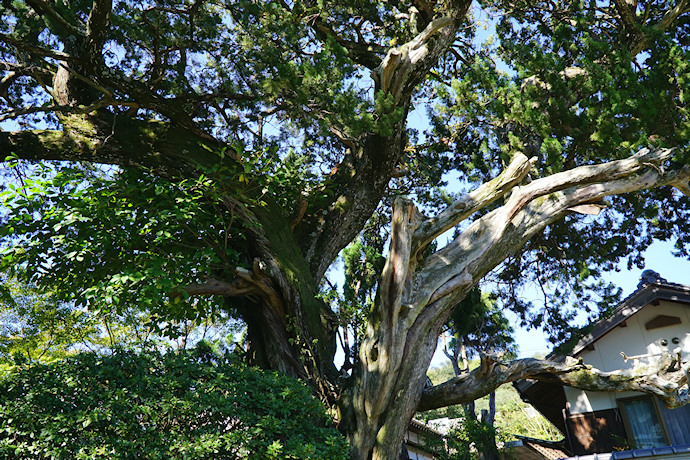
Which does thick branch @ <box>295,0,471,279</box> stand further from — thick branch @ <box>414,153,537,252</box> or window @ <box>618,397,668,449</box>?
window @ <box>618,397,668,449</box>

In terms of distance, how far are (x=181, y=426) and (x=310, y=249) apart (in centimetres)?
381

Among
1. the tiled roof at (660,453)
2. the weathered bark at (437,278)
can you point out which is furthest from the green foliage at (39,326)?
the tiled roof at (660,453)

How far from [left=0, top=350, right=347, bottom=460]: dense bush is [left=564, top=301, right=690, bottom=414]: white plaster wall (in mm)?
5946

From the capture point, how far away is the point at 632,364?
30.9ft

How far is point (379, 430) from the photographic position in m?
6.14

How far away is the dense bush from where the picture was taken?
434 centimetres

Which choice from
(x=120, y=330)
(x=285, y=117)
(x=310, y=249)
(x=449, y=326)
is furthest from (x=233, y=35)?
(x=120, y=330)

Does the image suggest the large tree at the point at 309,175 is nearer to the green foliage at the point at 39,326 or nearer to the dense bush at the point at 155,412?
the dense bush at the point at 155,412

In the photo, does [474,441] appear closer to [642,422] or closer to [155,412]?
[642,422]

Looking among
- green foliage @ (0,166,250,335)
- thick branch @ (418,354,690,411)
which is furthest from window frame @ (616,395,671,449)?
green foliage @ (0,166,250,335)

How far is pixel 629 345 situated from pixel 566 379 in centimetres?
303

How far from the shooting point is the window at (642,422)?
880 centimetres

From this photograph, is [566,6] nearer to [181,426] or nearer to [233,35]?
[233,35]

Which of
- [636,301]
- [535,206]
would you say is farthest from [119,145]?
[636,301]
